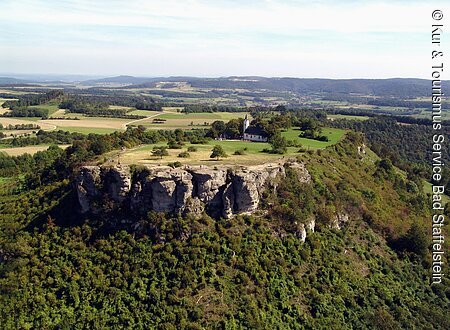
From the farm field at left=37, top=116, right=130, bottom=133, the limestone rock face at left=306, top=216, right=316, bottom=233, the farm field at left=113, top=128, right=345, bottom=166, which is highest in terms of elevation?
the farm field at left=113, top=128, right=345, bottom=166

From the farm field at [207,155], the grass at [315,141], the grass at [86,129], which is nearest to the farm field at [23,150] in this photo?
the grass at [86,129]

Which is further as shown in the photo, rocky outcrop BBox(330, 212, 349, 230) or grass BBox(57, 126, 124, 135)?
grass BBox(57, 126, 124, 135)

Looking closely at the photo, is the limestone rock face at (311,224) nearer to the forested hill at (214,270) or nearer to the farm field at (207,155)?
the forested hill at (214,270)

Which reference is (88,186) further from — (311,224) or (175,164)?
(311,224)

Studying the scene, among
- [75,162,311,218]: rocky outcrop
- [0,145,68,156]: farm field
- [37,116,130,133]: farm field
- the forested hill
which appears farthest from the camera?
[37,116,130,133]: farm field

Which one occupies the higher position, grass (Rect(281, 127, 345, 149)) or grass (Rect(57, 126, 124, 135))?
grass (Rect(281, 127, 345, 149))

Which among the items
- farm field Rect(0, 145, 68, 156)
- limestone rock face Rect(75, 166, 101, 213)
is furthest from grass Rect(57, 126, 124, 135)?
limestone rock face Rect(75, 166, 101, 213)

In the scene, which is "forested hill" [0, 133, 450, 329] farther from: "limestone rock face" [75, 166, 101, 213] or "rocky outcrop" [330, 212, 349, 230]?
"limestone rock face" [75, 166, 101, 213]
